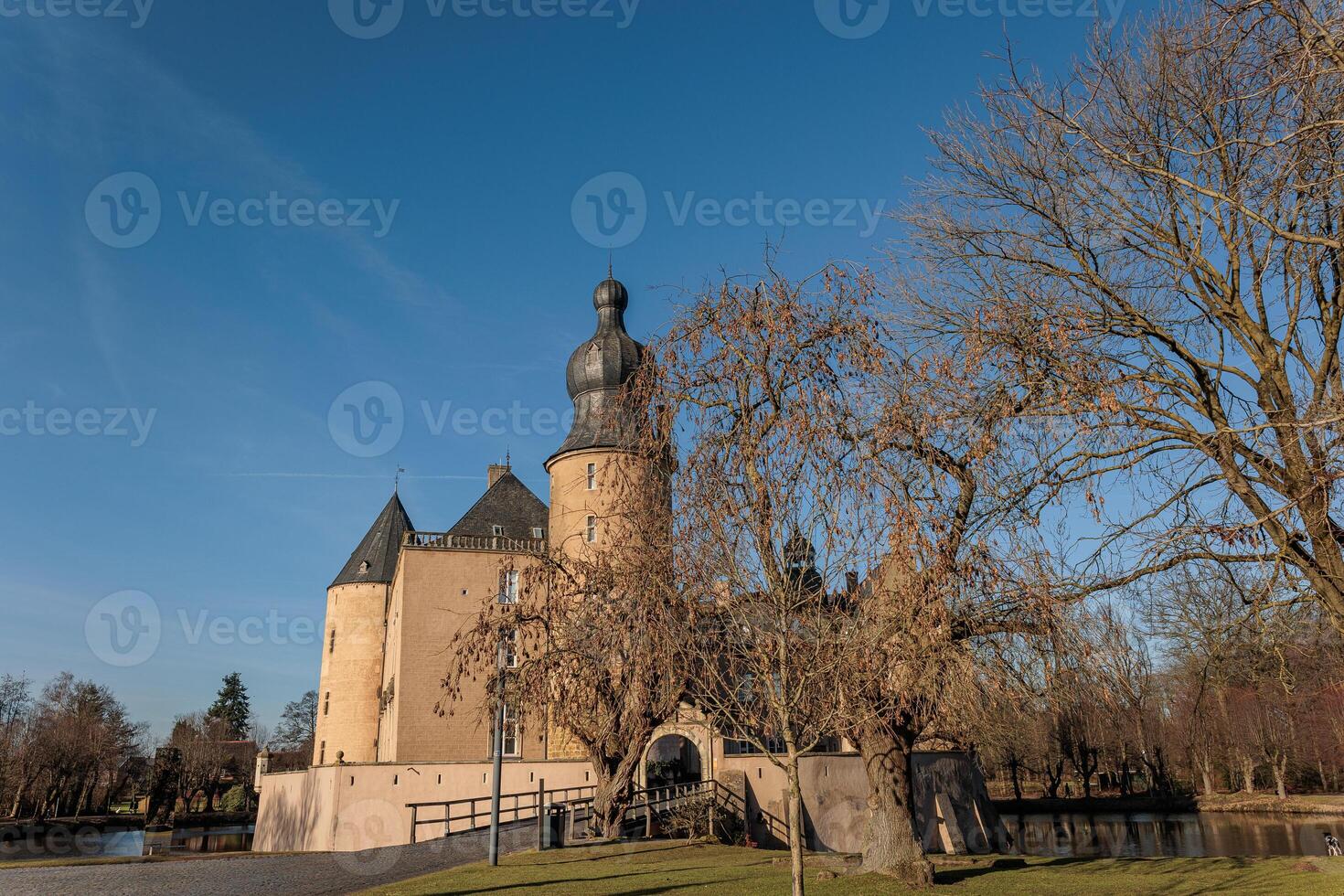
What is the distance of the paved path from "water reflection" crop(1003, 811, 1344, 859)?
1929cm

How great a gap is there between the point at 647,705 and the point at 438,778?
Result: 1574 centimetres

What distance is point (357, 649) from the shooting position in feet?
137

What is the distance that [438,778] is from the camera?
1191 inches

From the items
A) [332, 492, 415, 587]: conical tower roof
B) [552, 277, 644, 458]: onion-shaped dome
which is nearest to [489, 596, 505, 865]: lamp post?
[552, 277, 644, 458]: onion-shaped dome

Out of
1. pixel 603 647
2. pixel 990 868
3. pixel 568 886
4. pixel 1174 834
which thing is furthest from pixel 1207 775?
pixel 568 886

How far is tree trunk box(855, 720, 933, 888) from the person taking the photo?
13406 millimetres

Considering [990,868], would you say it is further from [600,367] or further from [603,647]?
[600,367]

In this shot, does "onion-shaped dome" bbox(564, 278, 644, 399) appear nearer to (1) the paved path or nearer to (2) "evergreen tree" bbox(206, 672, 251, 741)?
(1) the paved path

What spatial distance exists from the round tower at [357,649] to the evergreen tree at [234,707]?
224ft

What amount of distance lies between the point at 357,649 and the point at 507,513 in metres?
9.90

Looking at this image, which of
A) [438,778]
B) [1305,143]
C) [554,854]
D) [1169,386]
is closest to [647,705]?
[554,854]

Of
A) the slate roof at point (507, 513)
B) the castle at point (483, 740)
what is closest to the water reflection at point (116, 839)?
the castle at point (483, 740)

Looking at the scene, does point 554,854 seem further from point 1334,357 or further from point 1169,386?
point 1334,357

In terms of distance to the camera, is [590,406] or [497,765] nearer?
[497,765]
